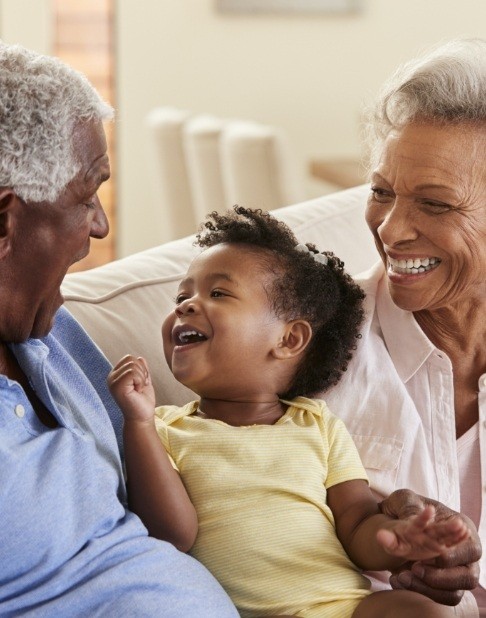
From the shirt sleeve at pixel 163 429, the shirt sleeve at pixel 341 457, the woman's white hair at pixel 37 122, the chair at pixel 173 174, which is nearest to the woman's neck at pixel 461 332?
the shirt sleeve at pixel 341 457

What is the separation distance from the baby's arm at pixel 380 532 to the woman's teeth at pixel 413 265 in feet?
1.23

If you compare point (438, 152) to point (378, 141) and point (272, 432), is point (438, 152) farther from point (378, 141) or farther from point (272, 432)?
point (272, 432)

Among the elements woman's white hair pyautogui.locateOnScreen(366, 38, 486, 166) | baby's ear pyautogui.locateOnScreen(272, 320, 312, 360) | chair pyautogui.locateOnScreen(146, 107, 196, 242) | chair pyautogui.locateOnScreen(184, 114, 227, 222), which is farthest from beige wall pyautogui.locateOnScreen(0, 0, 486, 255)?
baby's ear pyautogui.locateOnScreen(272, 320, 312, 360)

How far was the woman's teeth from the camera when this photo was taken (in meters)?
1.88

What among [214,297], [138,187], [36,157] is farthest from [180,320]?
[138,187]

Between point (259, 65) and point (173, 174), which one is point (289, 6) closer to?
point (259, 65)

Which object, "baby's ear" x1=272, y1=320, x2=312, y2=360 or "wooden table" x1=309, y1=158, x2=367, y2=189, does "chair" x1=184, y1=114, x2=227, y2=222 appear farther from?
"baby's ear" x1=272, y1=320, x2=312, y2=360

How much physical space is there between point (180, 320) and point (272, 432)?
0.23 metres

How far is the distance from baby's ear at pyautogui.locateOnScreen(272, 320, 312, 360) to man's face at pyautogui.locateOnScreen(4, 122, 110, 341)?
0.44m

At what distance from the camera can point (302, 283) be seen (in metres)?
1.85

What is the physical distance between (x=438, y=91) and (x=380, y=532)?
0.77m

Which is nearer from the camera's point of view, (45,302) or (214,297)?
(45,302)

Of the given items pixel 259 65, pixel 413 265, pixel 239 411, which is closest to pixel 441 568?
pixel 239 411

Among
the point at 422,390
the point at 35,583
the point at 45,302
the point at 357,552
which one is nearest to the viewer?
the point at 35,583
